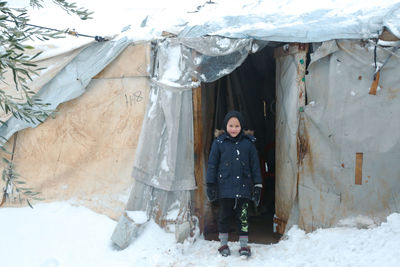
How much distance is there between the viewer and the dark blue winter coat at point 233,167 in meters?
4.12

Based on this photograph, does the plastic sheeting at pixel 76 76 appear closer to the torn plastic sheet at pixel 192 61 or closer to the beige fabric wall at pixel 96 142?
the beige fabric wall at pixel 96 142

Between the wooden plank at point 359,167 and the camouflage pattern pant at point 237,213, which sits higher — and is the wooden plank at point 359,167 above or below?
above

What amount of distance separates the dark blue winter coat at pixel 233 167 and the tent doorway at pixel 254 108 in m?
1.04

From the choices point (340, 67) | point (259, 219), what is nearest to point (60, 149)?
point (259, 219)

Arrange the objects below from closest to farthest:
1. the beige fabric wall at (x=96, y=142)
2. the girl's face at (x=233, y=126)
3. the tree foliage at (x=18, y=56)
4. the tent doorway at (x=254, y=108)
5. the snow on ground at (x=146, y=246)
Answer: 1. the tree foliage at (x=18, y=56)
2. the snow on ground at (x=146, y=246)
3. the girl's face at (x=233, y=126)
4. the beige fabric wall at (x=96, y=142)
5. the tent doorway at (x=254, y=108)

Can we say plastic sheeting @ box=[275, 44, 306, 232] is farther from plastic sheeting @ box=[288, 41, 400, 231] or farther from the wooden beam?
the wooden beam

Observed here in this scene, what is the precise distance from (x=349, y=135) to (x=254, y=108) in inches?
81.4

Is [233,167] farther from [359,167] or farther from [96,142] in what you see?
[96,142]

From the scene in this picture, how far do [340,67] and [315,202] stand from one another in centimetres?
141

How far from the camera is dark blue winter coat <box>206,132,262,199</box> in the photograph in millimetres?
4117

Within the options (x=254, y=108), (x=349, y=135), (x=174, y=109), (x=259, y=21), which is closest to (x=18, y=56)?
(x=174, y=109)

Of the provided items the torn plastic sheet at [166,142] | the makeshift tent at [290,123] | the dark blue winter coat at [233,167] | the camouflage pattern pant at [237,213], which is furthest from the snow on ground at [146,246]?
the dark blue winter coat at [233,167]

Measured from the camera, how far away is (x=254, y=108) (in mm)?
6086

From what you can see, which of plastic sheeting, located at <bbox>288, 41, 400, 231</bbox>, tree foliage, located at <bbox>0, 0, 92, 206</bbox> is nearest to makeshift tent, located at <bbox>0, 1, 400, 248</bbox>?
plastic sheeting, located at <bbox>288, 41, 400, 231</bbox>
